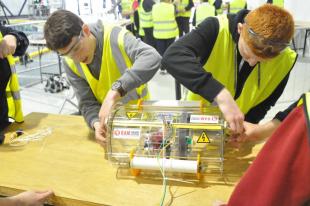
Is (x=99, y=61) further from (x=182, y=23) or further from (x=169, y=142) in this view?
(x=182, y=23)

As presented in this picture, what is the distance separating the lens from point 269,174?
0.57 metres

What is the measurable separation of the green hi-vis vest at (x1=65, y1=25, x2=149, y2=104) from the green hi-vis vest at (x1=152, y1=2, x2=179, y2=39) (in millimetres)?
3479

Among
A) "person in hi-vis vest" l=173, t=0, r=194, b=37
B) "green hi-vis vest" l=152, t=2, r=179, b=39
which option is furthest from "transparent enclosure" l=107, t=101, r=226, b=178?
"person in hi-vis vest" l=173, t=0, r=194, b=37

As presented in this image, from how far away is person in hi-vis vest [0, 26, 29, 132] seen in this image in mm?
1526

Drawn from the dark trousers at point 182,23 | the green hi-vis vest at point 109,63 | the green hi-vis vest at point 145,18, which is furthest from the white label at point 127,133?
the dark trousers at point 182,23

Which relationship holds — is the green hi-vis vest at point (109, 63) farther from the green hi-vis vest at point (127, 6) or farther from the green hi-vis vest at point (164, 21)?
the green hi-vis vest at point (127, 6)

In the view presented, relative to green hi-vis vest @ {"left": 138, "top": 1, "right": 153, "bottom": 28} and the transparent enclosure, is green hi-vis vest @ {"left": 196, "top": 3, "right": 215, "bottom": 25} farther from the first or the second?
the transparent enclosure

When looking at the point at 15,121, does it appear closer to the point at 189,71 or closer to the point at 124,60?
the point at 124,60

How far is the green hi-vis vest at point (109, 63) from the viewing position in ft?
4.89

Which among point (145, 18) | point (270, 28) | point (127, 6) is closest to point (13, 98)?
point (270, 28)

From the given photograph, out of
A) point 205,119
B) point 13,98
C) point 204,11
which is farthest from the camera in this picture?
point 204,11

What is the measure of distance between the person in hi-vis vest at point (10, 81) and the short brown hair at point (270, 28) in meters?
1.10

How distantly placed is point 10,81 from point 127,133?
850 millimetres

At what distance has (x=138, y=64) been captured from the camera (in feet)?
4.46
